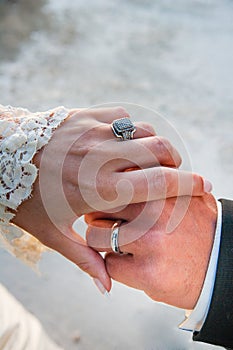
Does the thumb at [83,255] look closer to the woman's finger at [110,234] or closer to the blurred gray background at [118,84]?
the woman's finger at [110,234]

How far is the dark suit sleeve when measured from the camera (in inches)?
33.4

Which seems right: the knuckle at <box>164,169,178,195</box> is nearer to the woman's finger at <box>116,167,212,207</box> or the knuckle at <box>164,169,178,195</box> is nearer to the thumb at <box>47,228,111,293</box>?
the woman's finger at <box>116,167,212,207</box>

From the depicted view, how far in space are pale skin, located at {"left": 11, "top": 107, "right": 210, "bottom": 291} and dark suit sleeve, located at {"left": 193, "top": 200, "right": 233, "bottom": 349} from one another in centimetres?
10

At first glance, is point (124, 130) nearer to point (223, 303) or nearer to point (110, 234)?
point (110, 234)

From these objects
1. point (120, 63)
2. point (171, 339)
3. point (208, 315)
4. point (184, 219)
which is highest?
point (120, 63)

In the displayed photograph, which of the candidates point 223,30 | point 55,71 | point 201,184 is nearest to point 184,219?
point 201,184

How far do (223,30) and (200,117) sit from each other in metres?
0.70

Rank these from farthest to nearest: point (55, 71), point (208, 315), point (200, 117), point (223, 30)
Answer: point (223, 30), point (55, 71), point (200, 117), point (208, 315)

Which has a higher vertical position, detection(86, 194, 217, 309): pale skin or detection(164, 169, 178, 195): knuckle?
detection(164, 169, 178, 195): knuckle

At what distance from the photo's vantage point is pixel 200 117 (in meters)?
1.98

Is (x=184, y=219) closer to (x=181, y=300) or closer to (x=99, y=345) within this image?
(x=181, y=300)

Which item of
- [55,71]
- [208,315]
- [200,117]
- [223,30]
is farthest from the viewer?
[223,30]

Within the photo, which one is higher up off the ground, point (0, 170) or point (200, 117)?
point (0, 170)

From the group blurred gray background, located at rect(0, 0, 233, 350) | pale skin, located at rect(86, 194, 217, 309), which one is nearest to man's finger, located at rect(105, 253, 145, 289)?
pale skin, located at rect(86, 194, 217, 309)
